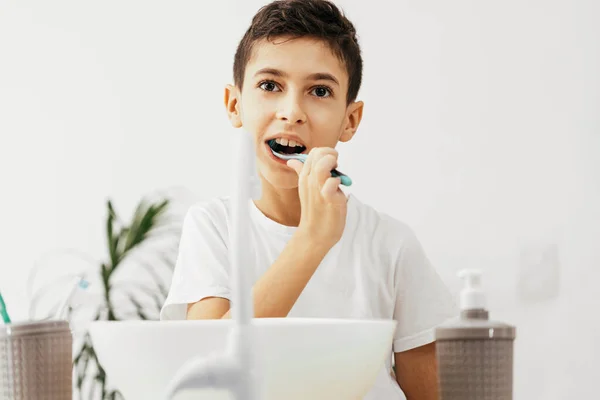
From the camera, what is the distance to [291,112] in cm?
89

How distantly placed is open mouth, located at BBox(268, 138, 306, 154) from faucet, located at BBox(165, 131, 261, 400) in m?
0.40

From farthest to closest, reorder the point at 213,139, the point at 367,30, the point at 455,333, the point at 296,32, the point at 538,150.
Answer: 1. the point at 213,139
2. the point at 367,30
3. the point at 538,150
4. the point at 296,32
5. the point at 455,333

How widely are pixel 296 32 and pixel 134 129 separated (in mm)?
1468

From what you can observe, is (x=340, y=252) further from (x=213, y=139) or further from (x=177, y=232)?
(x=213, y=139)

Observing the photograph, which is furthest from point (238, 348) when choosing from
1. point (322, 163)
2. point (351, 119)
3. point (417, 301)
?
point (351, 119)

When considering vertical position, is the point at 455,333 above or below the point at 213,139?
below

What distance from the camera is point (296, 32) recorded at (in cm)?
93

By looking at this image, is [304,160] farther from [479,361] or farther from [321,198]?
[479,361]

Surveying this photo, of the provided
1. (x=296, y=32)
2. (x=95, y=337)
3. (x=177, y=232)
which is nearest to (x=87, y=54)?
(x=177, y=232)

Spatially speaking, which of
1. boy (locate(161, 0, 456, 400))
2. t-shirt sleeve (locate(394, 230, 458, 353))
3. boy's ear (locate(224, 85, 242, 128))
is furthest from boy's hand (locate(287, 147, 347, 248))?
boy's ear (locate(224, 85, 242, 128))

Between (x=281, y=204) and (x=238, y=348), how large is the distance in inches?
19.9

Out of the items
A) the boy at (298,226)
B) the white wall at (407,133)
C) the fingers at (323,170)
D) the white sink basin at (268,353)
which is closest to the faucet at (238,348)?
the white sink basin at (268,353)

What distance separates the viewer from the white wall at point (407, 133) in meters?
1.96

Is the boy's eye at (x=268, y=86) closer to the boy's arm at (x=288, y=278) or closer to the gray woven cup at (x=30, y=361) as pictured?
the boy's arm at (x=288, y=278)
